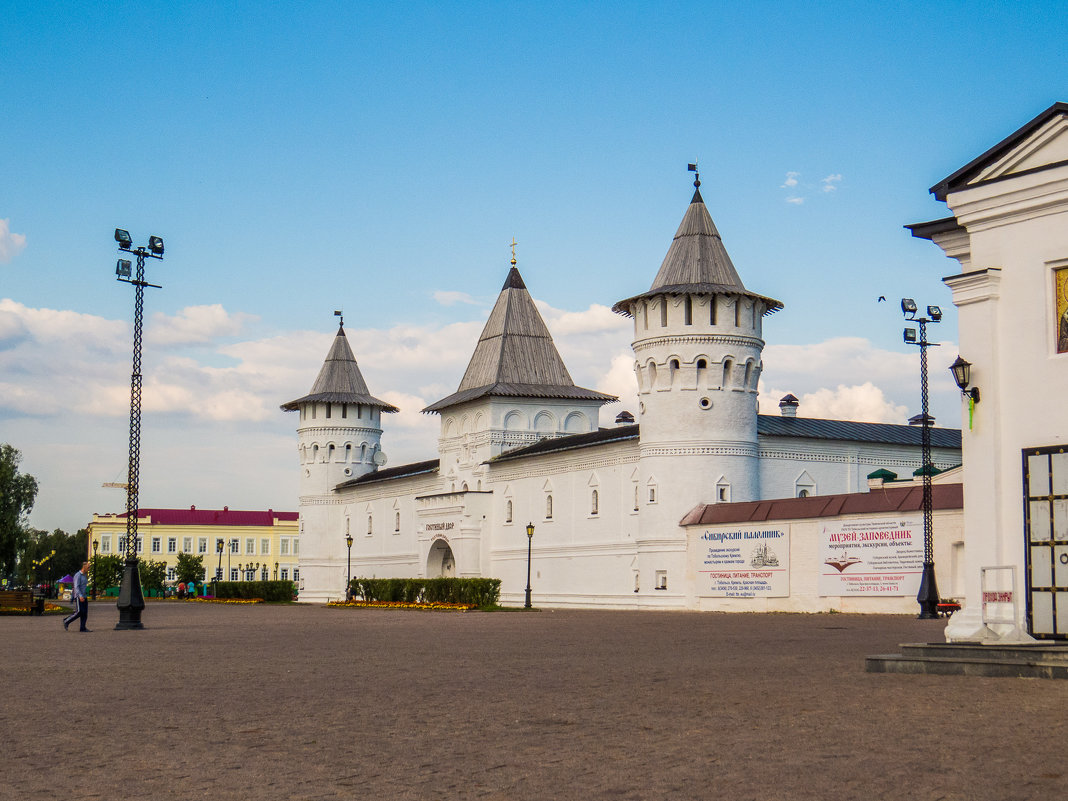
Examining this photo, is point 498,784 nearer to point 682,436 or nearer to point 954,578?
point 954,578

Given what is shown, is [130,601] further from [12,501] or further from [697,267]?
[12,501]

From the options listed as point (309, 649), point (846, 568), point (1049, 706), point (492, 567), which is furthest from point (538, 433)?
point (1049, 706)

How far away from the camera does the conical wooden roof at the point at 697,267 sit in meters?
41.7

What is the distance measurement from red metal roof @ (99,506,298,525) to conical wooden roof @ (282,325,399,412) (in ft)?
204

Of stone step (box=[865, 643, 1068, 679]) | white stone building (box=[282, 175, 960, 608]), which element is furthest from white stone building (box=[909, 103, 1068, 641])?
white stone building (box=[282, 175, 960, 608])

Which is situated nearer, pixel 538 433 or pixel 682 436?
pixel 682 436

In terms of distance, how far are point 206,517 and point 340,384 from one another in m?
66.9

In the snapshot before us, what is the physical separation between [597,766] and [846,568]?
91.7ft

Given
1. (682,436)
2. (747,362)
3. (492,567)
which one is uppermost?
(747,362)

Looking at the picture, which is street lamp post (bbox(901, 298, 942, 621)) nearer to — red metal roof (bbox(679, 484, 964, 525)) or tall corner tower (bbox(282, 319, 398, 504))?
red metal roof (bbox(679, 484, 964, 525))

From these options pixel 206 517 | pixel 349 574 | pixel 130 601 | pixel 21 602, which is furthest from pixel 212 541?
pixel 130 601

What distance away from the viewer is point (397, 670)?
12.9 metres

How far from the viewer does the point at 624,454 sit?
4394 cm

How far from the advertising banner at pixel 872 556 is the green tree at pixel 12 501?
5314 cm
